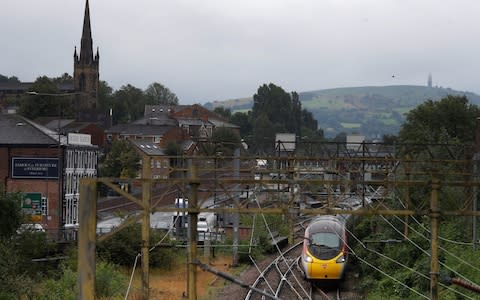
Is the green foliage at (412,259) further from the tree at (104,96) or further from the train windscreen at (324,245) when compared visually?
the tree at (104,96)

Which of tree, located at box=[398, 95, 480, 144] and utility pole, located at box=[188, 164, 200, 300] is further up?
tree, located at box=[398, 95, 480, 144]

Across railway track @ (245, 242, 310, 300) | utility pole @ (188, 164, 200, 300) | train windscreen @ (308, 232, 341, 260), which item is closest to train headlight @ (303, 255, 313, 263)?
train windscreen @ (308, 232, 341, 260)

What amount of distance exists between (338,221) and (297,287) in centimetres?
431

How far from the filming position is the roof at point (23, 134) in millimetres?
53719

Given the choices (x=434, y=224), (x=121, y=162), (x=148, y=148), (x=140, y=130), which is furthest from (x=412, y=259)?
(x=140, y=130)

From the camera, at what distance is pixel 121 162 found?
79625 mm

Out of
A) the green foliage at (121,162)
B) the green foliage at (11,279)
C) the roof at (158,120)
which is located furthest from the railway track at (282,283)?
the roof at (158,120)

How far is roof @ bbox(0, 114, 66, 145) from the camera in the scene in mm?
53719

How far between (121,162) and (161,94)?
106m

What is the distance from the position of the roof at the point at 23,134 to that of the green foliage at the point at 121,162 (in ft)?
65.4

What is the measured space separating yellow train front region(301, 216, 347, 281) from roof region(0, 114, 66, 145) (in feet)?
79.1

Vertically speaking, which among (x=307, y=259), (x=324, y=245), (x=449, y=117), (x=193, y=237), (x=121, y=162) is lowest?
(x=307, y=259)

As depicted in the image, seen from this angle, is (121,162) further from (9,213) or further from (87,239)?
(87,239)

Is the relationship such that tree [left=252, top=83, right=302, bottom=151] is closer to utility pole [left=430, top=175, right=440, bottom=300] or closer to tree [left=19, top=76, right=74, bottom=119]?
tree [left=19, top=76, right=74, bottom=119]
